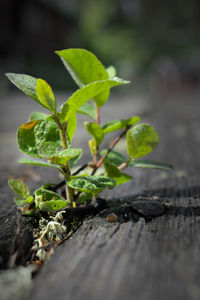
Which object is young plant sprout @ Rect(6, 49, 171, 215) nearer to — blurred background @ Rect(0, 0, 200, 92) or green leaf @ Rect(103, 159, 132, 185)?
green leaf @ Rect(103, 159, 132, 185)

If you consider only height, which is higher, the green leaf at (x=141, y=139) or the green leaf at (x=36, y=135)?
the green leaf at (x=36, y=135)

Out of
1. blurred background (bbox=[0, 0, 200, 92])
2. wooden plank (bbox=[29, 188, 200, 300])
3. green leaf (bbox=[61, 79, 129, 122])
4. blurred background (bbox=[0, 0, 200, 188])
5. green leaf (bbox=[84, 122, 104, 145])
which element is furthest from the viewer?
blurred background (bbox=[0, 0, 200, 92])

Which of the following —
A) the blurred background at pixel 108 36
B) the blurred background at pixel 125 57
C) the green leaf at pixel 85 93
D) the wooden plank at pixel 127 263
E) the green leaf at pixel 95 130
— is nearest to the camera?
the wooden plank at pixel 127 263

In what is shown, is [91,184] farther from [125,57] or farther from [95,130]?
[125,57]

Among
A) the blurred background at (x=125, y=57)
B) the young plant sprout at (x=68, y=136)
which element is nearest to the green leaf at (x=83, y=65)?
the young plant sprout at (x=68, y=136)

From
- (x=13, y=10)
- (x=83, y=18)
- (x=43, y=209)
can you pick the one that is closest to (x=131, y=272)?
(x=43, y=209)

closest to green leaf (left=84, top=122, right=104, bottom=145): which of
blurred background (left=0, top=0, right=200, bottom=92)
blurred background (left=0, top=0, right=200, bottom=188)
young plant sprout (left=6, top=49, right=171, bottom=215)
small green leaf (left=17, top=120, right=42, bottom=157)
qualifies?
young plant sprout (left=6, top=49, right=171, bottom=215)

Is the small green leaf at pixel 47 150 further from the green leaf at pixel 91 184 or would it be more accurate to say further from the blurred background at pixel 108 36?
the blurred background at pixel 108 36

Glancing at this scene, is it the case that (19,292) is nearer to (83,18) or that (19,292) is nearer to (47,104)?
(47,104)
